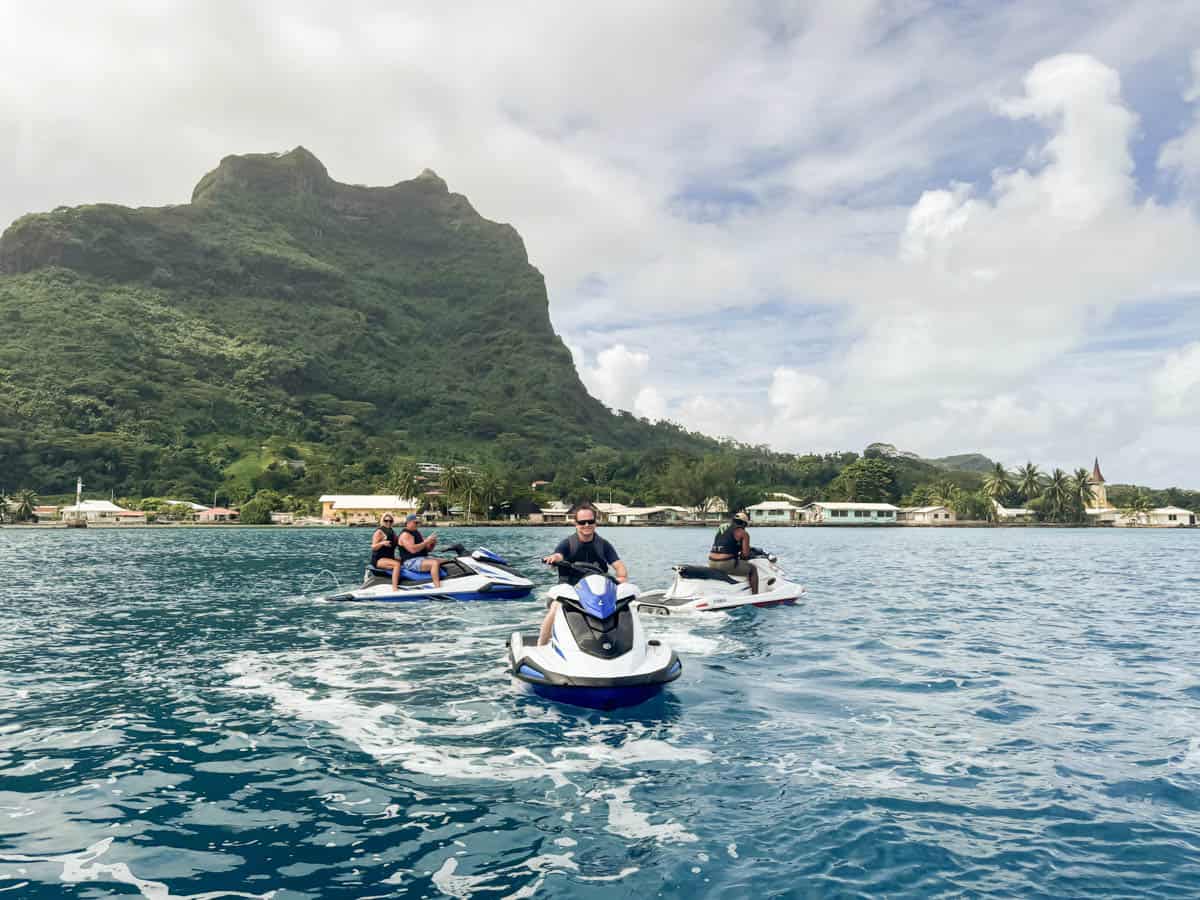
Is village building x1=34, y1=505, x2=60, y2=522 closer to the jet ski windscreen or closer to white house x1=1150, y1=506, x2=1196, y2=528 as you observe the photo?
the jet ski windscreen

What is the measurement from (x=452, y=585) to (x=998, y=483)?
17997cm

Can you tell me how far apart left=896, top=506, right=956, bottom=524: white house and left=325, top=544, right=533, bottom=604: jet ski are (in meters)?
158

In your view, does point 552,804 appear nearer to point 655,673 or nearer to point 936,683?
point 655,673

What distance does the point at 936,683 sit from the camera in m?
12.4

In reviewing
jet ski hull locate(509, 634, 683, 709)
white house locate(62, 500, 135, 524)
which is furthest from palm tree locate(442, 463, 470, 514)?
jet ski hull locate(509, 634, 683, 709)

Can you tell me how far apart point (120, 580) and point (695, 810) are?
1392 inches

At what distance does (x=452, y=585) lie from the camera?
24.1m

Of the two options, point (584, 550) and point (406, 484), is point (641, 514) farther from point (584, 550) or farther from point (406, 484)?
point (584, 550)

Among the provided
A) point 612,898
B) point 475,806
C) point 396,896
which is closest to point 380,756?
point 475,806

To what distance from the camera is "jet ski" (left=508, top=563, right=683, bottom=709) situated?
33.7 ft

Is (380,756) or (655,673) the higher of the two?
(655,673)

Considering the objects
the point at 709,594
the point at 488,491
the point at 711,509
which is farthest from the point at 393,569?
the point at 711,509

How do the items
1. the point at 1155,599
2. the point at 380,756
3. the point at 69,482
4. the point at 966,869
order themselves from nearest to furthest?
1. the point at 966,869
2. the point at 380,756
3. the point at 1155,599
4. the point at 69,482

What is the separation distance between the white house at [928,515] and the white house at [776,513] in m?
23.2
